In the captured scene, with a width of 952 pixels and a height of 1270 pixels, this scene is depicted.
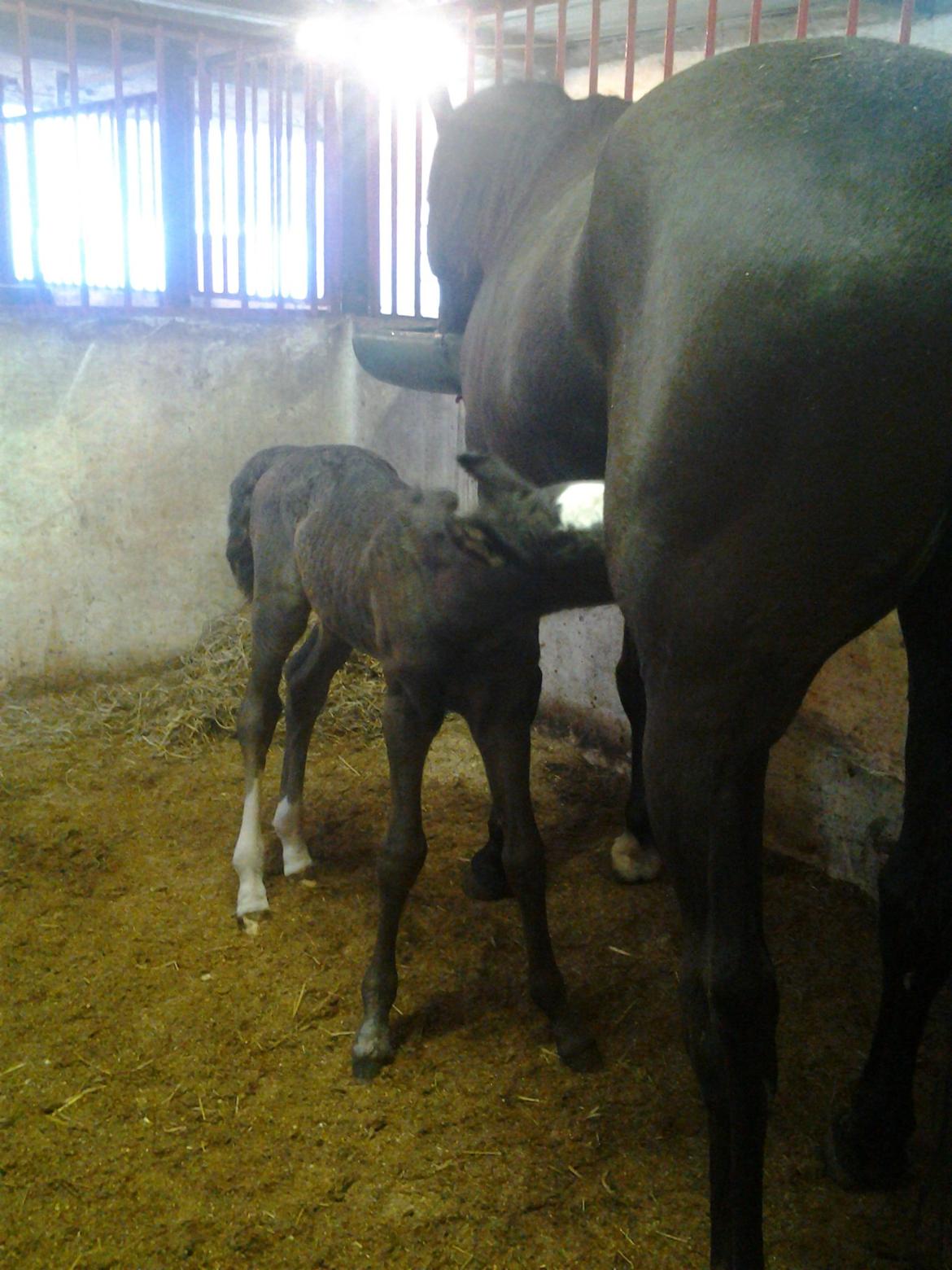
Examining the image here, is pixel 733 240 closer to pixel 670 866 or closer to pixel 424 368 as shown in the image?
pixel 670 866

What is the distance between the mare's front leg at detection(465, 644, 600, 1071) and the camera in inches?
89.0

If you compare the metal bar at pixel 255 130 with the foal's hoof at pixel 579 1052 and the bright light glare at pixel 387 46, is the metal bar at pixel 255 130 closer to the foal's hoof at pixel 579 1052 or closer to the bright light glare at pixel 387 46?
the bright light glare at pixel 387 46

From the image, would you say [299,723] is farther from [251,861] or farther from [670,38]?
[670,38]

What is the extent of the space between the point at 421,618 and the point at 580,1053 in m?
1.05

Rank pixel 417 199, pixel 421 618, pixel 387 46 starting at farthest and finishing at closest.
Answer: pixel 417 199 → pixel 387 46 → pixel 421 618

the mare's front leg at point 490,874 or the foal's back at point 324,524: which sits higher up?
the foal's back at point 324,524

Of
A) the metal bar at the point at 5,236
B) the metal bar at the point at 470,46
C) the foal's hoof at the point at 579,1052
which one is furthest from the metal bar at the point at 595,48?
the foal's hoof at the point at 579,1052

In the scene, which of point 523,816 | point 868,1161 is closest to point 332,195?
point 523,816

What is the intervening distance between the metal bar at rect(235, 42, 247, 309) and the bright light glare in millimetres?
314

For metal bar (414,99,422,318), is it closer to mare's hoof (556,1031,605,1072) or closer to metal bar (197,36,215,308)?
metal bar (197,36,215,308)

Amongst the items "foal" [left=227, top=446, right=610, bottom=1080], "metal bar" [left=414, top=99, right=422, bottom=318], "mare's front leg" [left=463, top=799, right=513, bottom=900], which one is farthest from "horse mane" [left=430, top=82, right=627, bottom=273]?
"mare's front leg" [left=463, top=799, right=513, bottom=900]

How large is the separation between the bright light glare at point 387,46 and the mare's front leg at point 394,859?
2874mm

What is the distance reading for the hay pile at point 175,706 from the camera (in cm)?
410

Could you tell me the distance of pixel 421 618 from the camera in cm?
220
